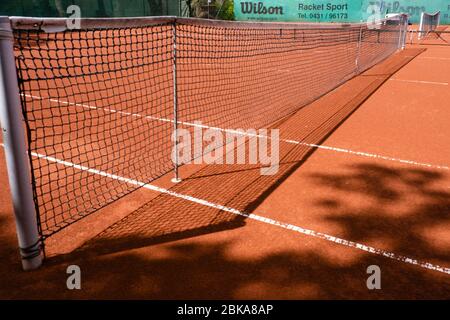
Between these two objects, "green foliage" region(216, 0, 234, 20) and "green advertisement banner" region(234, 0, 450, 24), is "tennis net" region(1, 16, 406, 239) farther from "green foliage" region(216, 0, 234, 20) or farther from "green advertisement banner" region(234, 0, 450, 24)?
"green foliage" region(216, 0, 234, 20)

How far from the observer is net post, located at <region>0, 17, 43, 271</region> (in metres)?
3.10

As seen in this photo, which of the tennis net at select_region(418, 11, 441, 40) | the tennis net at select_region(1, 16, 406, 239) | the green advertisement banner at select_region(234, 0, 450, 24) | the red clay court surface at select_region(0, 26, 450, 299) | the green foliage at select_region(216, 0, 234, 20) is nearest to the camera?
the red clay court surface at select_region(0, 26, 450, 299)

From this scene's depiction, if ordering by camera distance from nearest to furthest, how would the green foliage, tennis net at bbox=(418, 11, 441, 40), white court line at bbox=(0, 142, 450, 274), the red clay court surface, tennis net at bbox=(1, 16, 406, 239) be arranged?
the red clay court surface, white court line at bbox=(0, 142, 450, 274), tennis net at bbox=(1, 16, 406, 239), tennis net at bbox=(418, 11, 441, 40), the green foliage

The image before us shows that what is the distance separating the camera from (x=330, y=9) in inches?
1624

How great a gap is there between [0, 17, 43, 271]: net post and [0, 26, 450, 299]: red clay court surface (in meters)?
0.26

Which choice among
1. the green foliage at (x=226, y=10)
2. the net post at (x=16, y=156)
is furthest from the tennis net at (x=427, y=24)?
the net post at (x=16, y=156)

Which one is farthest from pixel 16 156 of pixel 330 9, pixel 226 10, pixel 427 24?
pixel 226 10

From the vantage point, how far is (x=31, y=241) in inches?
141

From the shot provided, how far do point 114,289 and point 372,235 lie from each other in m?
2.85

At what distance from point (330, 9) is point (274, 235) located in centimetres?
4198

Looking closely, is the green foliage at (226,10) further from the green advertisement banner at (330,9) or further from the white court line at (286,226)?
the white court line at (286,226)

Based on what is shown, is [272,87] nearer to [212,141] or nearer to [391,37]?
[212,141]

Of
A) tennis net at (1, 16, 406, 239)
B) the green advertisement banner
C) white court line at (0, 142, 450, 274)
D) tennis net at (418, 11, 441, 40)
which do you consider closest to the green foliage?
the green advertisement banner

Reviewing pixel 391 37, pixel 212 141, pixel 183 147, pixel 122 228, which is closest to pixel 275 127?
pixel 212 141
